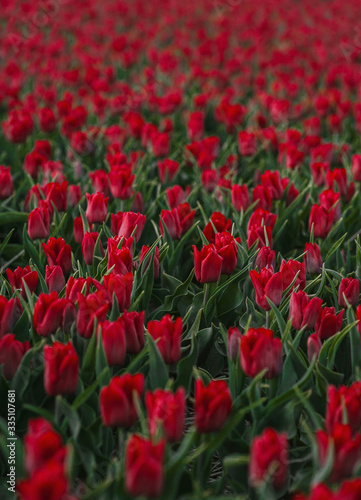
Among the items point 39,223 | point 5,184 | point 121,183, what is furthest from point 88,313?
point 5,184

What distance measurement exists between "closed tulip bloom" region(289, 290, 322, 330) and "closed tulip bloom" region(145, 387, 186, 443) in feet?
1.72

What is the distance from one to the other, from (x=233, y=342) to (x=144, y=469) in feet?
1.74

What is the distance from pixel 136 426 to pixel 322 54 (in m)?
4.97

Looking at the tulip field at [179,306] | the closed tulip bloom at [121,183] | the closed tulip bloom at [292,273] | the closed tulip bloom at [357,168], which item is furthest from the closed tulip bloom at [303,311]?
the closed tulip bloom at [357,168]

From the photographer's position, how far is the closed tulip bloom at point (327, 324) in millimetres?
1597

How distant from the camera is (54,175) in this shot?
2600 millimetres

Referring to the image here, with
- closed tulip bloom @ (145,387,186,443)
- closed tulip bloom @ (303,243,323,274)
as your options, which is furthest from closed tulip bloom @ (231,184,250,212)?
closed tulip bloom @ (145,387,186,443)

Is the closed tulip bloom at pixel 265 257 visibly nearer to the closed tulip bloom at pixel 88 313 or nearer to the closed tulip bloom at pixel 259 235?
the closed tulip bloom at pixel 259 235

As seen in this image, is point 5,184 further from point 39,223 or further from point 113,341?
point 113,341

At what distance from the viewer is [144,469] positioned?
3.47ft

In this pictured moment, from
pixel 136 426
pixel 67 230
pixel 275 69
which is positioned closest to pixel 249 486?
pixel 136 426

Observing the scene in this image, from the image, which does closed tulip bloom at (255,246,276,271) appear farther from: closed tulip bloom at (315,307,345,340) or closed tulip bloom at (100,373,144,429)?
closed tulip bloom at (100,373,144,429)

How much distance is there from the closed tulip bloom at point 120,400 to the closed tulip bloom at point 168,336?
196 mm

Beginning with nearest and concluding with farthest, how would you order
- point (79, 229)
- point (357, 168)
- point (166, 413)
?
point (166, 413) < point (79, 229) < point (357, 168)
